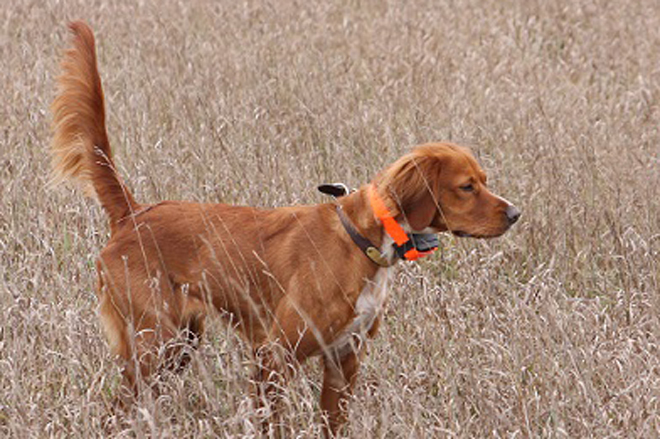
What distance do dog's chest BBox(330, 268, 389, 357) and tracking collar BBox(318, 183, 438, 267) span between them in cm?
6

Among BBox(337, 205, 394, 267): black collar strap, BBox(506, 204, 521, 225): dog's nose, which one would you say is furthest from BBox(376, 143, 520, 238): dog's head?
BBox(337, 205, 394, 267): black collar strap

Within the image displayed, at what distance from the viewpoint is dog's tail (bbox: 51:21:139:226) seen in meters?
3.34

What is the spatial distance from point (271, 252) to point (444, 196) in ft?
2.10

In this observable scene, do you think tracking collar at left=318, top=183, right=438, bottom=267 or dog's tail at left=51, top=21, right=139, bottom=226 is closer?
tracking collar at left=318, top=183, right=438, bottom=267

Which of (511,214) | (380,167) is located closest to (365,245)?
Answer: (511,214)

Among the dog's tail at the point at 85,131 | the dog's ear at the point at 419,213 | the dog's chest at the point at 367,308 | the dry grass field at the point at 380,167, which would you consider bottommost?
the dry grass field at the point at 380,167

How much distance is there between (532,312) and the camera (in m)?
2.97

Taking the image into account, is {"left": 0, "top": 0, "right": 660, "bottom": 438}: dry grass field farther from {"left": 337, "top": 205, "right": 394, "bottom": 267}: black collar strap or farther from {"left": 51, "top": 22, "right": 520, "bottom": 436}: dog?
{"left": 337, "top": 205, "right": 394, "bottom": 267}: black collar strap

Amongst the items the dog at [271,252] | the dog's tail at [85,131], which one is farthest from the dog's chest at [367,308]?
the dog's tail at [85,131]

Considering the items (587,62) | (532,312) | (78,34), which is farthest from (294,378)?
(587,62)

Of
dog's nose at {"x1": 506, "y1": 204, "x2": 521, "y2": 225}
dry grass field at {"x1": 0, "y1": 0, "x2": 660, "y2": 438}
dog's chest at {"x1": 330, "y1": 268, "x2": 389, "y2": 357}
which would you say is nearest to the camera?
dry grass field at {"x1": 0, "y1": 0, "x2": 660, "y2": 438}

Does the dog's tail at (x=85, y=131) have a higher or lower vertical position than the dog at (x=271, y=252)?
higher

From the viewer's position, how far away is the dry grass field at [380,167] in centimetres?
288

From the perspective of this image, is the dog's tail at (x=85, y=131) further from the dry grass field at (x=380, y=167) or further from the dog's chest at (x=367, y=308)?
the dog's chest at (x=367, y=308)
